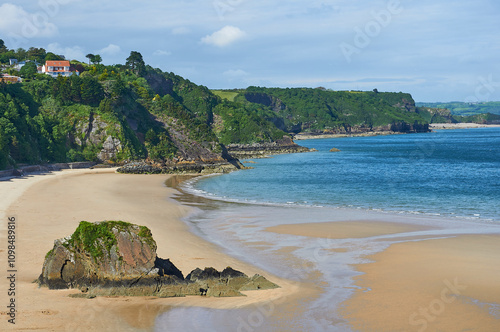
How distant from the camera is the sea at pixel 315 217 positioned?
48.7 feet

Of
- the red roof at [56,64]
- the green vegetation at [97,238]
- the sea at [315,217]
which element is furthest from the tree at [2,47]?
the green vegetation at [97,238]

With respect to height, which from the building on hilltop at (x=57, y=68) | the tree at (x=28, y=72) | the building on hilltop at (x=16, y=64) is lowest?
the tree at (x=28, y=72)

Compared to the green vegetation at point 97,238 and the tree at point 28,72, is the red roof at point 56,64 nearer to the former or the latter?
the tree at point 28,72

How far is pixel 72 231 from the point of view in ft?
83.1

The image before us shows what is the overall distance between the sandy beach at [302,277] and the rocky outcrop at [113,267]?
45 centimetres

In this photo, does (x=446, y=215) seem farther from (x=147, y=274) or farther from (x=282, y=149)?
(x=282, y=149)

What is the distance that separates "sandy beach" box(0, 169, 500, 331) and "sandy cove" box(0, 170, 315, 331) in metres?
0.04

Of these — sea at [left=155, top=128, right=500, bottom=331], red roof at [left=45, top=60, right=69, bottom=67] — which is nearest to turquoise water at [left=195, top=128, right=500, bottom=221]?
sea at [left=155, top=128, right=500, bottom=331]

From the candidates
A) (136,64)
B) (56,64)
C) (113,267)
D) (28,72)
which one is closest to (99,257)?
(113,267)

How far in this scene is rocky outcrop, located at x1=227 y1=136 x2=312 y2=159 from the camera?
5007 inches

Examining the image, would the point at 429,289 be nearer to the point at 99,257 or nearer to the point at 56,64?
the point at 99,257

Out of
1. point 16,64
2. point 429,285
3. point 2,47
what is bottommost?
point 429,285

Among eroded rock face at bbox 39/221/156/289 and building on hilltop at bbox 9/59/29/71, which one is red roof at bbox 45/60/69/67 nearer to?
building on hilltop at bbox 9/59/29/71

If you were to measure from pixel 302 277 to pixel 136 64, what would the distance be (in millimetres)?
148339
